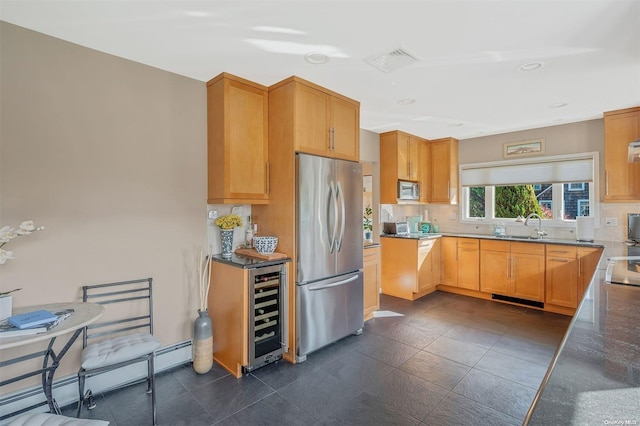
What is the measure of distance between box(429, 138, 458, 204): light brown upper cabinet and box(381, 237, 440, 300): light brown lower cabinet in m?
0.81

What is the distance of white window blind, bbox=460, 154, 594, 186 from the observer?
14.1 feet

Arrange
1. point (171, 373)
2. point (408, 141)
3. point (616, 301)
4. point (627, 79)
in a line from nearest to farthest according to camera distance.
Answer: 1. point (616, 301)
2. point (171, 373)
3. point (627, 79)
4. point (408, 141)

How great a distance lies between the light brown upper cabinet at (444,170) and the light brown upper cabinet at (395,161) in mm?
536

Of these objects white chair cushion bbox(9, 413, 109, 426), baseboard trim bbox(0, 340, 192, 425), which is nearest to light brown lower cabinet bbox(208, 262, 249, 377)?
baseboard trim bbox(0, 340, 192, 425)

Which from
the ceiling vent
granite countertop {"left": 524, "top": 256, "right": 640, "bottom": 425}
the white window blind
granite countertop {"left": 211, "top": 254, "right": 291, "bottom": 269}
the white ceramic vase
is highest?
the ceiling vent

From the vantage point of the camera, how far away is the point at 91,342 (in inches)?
93.7

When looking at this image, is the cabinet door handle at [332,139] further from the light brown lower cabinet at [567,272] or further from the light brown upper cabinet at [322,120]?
the light brown lower cabinet at [567,272]

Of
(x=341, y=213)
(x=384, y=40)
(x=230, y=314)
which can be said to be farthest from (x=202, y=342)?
(x=384, y=40)

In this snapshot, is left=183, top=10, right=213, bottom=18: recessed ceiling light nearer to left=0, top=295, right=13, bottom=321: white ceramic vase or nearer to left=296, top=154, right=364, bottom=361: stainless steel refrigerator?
left=296, top=154, right=364, bottom=361: stainless steel refrigerator

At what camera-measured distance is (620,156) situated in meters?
3.78

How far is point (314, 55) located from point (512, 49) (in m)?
1.50

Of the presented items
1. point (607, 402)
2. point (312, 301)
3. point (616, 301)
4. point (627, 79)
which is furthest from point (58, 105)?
point (627, 79)

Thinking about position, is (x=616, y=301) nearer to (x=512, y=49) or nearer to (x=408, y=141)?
(x=512, y=49)

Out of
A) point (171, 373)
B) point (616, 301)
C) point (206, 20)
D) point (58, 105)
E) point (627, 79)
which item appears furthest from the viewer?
point (627, 79)
